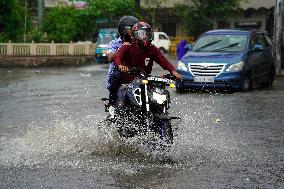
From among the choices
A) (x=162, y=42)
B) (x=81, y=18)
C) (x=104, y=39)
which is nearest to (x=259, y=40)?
(x=104, y=39)

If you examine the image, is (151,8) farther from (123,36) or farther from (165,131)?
(165,131)

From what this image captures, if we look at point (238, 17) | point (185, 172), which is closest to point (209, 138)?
point (185, 172)

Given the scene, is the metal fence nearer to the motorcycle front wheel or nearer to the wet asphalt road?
the wet asphalt road

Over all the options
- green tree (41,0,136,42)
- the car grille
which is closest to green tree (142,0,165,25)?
green tree (41,0,136,42)

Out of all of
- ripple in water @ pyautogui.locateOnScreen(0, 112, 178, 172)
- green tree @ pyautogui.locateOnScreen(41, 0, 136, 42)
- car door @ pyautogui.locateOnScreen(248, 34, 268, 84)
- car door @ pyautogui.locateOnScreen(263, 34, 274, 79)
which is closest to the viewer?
ripple in water @ pyautogui.locateOnScreen(0, 112, 178, 172)

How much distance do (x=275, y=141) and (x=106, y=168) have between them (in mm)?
3249

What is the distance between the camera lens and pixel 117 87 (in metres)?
9.35

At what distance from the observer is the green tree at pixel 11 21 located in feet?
137

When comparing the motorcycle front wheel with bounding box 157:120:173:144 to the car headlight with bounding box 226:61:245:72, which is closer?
the motorcycle front wheel with bounding box 157:120:173:144

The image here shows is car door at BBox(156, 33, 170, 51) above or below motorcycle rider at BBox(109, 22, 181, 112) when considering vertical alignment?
below

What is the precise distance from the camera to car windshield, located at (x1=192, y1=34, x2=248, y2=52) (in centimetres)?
1830

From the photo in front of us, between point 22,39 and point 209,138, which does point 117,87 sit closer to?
point 209,138

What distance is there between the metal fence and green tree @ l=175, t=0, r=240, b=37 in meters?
14.4

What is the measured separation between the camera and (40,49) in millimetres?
38094
